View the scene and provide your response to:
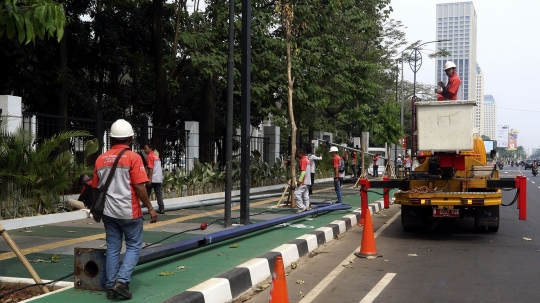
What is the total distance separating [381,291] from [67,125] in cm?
920

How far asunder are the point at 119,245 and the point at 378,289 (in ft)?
10.1

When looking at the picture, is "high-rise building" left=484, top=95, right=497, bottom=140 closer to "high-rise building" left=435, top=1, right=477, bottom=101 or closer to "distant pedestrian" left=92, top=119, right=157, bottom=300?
"high-rise building" left=435, top=1, right=477, bottom=101

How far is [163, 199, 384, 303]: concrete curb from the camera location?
5699mm

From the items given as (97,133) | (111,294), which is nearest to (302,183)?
(97,133)

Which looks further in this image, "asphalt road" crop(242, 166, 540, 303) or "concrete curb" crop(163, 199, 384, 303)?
"asphalt road" crop(242, 166, 540, 303)

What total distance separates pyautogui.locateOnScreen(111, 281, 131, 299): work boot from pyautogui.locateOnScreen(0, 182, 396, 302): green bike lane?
0.12 m

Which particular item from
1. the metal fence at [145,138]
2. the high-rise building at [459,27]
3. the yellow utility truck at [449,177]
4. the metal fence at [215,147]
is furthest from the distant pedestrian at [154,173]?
the high-rise building at [459,27]

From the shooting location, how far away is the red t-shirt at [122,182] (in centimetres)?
561

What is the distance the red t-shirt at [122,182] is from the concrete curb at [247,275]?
98cm

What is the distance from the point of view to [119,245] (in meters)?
5.80

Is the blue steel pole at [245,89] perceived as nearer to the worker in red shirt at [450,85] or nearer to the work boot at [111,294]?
the worker in red shirt at [450,85]

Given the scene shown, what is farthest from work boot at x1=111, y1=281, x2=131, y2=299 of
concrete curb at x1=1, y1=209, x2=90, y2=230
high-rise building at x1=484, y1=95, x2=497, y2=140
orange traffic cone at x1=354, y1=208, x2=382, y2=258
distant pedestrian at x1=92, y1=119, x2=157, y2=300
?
high-rise building at x1=484, y1=95, x2=497, y2=140

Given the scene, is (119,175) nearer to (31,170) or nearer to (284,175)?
(31,170)

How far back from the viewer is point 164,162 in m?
17.6
